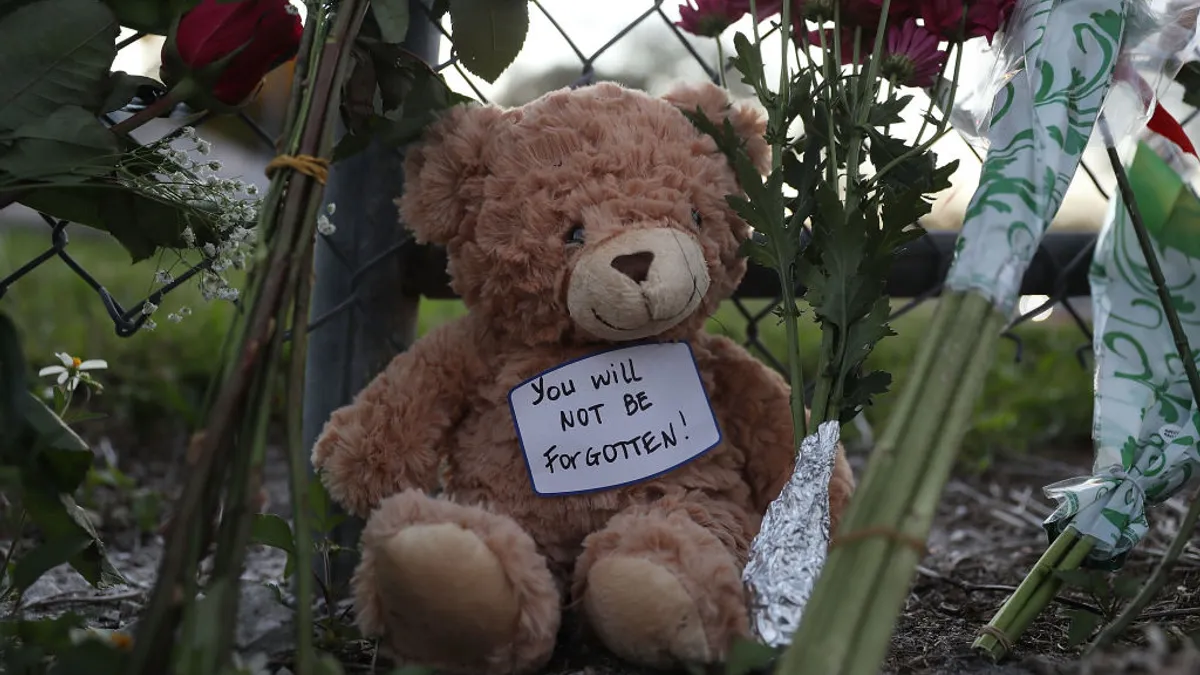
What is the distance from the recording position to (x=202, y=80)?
0.90m

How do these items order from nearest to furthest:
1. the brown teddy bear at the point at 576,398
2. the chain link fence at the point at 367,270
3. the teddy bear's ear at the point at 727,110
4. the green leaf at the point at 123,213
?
the brown teddy bear at the point at 576,398
the green leaf at the point at 123,213
the teddy bear's ear at the point at 727,110
the chain link fence at the point at 367,270

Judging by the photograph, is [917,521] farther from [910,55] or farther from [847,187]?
[910,55]

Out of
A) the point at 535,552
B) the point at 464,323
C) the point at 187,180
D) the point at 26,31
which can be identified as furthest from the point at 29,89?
the point at 535,552

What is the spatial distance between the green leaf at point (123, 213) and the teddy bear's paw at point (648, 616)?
0.53m

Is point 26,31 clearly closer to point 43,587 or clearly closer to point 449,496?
point 449,496

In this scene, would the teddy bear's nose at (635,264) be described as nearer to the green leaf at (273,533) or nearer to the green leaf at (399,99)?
the green leaf at (399,99)

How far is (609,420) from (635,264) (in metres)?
0.15

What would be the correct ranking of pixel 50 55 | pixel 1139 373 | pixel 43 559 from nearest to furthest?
pixel 43 559 < pixel 50 55 < pixel 1139 373

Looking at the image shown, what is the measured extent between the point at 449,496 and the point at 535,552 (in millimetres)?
148

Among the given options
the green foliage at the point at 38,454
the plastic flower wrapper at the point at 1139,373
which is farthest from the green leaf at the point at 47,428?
the plastic flower wrapper at the point at 1139,373

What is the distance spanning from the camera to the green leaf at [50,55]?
0.88 meters

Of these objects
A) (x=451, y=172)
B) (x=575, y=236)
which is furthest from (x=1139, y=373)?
(x=451, y=172)

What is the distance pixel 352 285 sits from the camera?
1.26m

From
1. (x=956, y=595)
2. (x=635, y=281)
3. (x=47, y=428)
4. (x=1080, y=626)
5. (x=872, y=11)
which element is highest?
(x=872, y=11)
